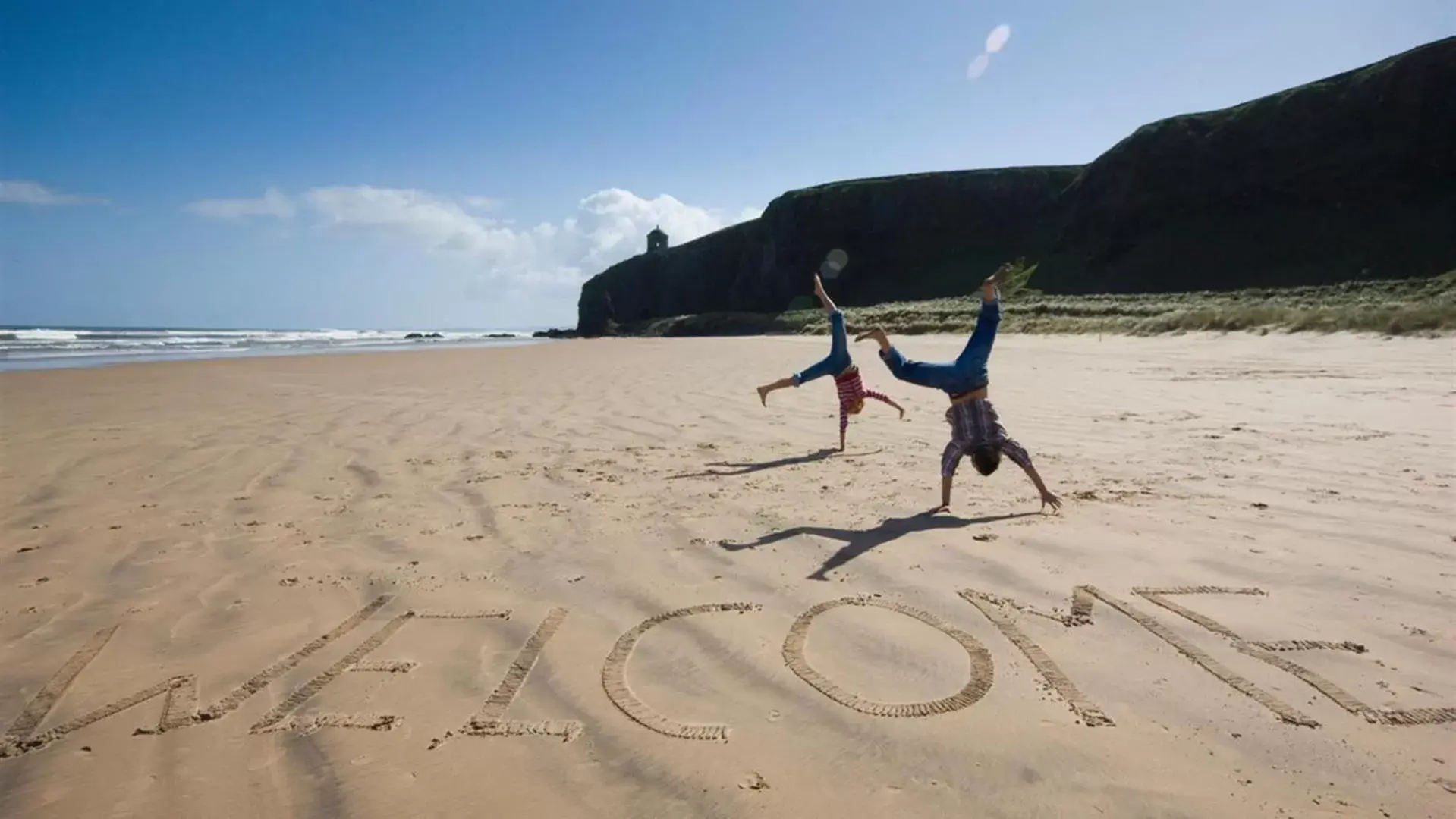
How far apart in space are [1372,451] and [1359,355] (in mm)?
8978

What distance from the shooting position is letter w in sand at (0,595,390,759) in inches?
95.3

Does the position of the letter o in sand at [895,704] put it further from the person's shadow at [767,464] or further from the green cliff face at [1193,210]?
the green cliff face at [1193,210]

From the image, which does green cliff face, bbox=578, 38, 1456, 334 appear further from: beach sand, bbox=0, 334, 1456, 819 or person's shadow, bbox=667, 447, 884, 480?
beach sand, bbox=0, 334, 1456, 819

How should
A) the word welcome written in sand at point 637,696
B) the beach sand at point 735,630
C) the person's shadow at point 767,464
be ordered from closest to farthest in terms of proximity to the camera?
1. the beach sand at point 735,630
2. the word welcome written in sand at point 637,696
3. the person's shadow at point 767,464

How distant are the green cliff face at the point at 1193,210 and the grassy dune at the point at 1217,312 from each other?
1353 centimetres

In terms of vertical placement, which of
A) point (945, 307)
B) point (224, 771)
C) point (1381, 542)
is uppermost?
point (945, 307)

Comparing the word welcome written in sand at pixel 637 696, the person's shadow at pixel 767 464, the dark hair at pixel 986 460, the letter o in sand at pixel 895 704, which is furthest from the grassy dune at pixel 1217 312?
the letter o in sand at pixel 895 704

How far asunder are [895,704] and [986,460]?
2.48m

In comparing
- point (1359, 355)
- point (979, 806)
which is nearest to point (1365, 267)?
point (1359, 355)

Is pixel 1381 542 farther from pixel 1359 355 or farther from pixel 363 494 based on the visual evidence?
pixel 1359 355

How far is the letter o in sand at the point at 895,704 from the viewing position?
95.8 inches

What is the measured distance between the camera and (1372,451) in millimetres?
5457

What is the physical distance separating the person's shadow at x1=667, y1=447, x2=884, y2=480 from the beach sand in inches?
3.1

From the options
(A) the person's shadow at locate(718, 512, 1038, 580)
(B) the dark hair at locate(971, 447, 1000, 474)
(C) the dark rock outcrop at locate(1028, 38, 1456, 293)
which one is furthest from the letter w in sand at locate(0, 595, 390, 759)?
(C) the dark rock outcrop at locate(1028, 38, 1456, 293)
